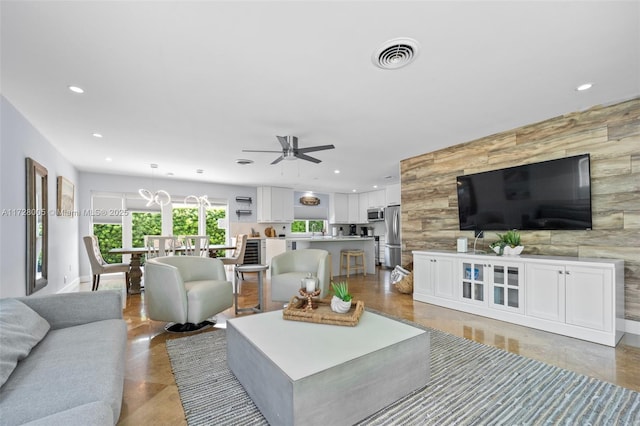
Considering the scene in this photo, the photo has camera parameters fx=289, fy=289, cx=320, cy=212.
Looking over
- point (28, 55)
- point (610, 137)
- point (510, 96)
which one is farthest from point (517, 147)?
point (28, 55)

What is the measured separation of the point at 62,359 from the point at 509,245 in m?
4.09

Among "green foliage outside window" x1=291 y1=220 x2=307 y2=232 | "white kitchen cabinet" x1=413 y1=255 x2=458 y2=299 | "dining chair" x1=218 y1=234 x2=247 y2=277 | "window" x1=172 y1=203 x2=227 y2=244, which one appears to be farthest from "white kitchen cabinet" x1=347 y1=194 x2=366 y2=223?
"white kitchen cabinet" x1=413 y1=255 x2=458 y2=299

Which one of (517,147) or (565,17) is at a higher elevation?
(565,17)

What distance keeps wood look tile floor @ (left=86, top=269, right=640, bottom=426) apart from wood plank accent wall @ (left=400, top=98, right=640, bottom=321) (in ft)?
2.94

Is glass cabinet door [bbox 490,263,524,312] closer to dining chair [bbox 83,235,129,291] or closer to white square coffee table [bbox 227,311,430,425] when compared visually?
white square coffee table [bbox 227,311,430,425]

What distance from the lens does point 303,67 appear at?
2223 mm

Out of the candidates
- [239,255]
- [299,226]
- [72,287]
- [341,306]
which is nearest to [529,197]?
[341,306]

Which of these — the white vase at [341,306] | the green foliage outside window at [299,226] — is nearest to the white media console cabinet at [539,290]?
the white vase at [341,306]

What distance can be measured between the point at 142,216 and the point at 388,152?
5.88m

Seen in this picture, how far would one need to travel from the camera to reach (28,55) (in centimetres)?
202

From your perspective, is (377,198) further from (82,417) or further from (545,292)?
(82,417)

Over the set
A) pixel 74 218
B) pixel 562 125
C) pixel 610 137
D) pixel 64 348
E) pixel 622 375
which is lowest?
pixel 622 375

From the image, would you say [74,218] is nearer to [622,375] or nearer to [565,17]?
[565,17]

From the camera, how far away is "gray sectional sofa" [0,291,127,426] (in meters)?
1.05
